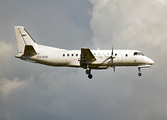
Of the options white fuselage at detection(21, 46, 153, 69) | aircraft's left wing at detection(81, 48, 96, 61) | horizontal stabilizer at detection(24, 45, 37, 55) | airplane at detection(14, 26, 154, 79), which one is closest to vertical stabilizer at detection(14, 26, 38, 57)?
airplane at detection(14, 26, 154, 79)

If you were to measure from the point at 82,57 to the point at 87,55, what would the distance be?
907mm

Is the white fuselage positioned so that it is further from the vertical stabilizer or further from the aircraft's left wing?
the vertical stabilizer

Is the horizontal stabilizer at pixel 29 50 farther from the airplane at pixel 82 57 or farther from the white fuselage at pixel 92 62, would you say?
the white fuselage at pixel 92 62

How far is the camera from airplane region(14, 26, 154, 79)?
46094 mm

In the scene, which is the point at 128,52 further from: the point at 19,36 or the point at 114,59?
the point at 19,36

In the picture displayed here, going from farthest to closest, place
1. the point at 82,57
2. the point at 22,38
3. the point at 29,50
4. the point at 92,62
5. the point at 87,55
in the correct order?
the point at 22,38 → the point at 29,50 → the point at 92,62 → the point at 82,57 → the point at 87,55

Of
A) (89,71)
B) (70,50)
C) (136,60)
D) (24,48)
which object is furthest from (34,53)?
(136,60)

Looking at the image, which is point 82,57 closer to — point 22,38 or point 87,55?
point 87,55

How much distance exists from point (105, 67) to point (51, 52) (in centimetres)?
924

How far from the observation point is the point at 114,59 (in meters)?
46.0

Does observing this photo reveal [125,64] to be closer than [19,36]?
Yes

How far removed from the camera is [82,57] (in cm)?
4572

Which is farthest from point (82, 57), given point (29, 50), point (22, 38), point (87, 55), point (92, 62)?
point (22, 38)

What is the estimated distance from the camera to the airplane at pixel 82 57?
151ft
